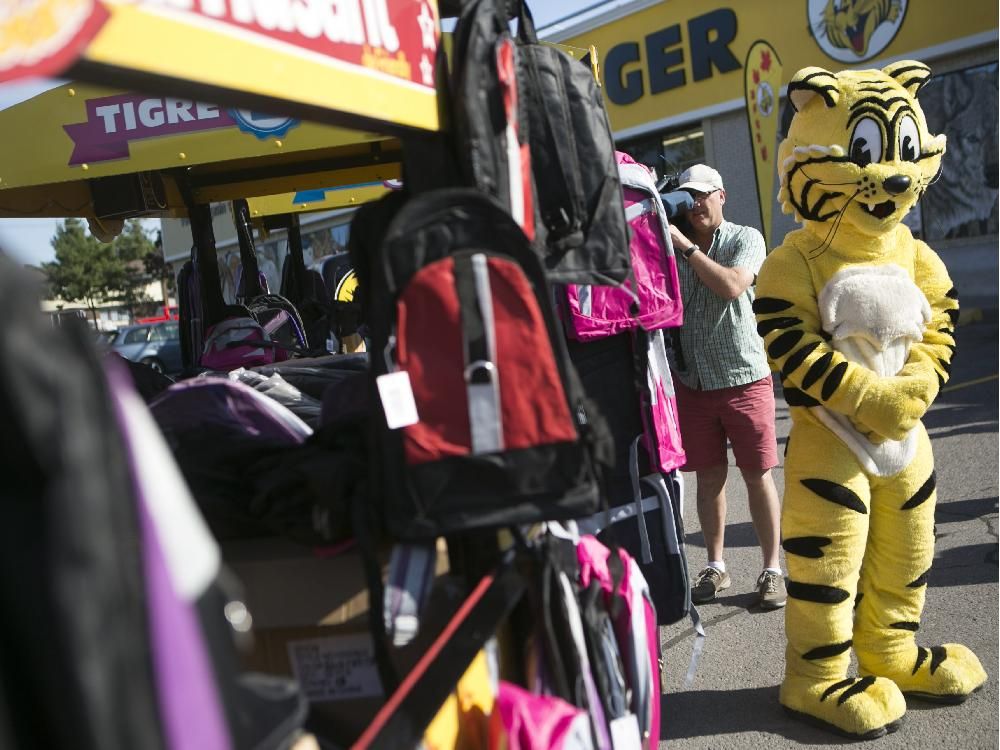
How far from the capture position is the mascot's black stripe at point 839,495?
2949 mm

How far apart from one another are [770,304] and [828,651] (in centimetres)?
114

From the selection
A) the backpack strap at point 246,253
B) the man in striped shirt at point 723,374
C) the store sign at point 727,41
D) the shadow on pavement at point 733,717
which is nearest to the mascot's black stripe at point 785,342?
the man in striped shirt at point 723,374

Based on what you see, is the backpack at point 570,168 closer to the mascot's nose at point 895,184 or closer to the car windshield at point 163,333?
the mascot's nose at point 895,184

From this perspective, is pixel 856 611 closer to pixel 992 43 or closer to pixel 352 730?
pixel 352 730

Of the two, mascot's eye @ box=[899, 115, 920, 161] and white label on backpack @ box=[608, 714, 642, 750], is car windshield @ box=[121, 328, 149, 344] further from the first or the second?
white label on backpack @ box=[608, 714, 642, 750]

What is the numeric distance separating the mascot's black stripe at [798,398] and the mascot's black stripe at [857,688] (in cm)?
92

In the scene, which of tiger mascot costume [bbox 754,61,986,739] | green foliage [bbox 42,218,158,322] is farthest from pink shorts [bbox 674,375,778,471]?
green foliage [bbox 42,218,158,322]

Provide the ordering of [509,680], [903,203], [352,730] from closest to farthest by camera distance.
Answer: [352,730] < [509,680] < [903,203]

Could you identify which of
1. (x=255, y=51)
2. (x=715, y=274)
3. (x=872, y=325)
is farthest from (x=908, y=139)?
(x=255, y=51)

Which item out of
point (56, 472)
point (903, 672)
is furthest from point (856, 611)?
point (56, 472)

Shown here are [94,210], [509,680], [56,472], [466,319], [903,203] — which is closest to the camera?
[56,472]

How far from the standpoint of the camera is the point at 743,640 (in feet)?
12.2

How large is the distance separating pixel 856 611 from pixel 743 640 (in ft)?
2.09

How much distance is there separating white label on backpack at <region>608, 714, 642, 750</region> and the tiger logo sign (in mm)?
12065
